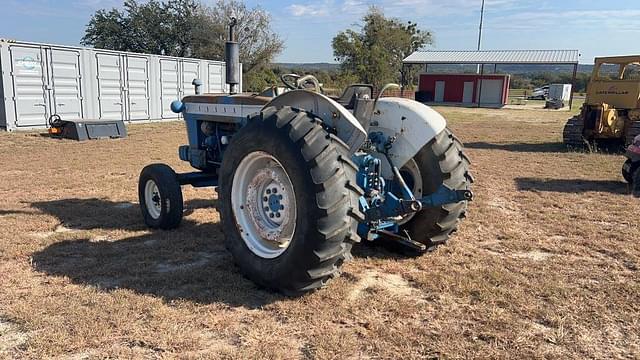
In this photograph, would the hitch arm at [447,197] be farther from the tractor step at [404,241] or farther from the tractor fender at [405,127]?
the tractor step at [404,241]

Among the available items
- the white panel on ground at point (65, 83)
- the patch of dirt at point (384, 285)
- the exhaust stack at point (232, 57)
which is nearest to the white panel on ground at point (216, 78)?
the white panel on ground at point (65, 83)

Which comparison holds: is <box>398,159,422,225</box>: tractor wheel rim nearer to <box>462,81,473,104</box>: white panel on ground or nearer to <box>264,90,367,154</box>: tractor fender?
<box>264,90,367,154</box>: tractor fender

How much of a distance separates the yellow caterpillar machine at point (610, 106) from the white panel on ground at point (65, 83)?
14.0 m

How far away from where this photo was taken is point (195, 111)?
5945 millimetres

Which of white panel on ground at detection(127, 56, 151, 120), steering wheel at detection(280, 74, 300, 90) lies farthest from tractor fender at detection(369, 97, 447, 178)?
white panel on ground at detection(127, 56, 151, 120)

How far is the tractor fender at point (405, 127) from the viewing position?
4301 millimetres

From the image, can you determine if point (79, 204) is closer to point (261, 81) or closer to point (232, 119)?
point (232, 119)

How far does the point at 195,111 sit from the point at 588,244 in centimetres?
440

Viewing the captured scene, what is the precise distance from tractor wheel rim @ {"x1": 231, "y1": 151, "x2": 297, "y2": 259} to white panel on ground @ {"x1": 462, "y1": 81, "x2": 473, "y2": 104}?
3834cm

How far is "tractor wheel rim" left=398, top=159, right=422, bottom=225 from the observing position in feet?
15.0

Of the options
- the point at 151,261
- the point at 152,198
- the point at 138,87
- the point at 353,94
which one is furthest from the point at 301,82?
the point at 138,87

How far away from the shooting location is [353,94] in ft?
14.1

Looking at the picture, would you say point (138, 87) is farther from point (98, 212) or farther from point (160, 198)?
point (160, 198)

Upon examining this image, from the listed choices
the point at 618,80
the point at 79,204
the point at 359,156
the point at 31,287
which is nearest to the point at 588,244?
the point at 359,156
